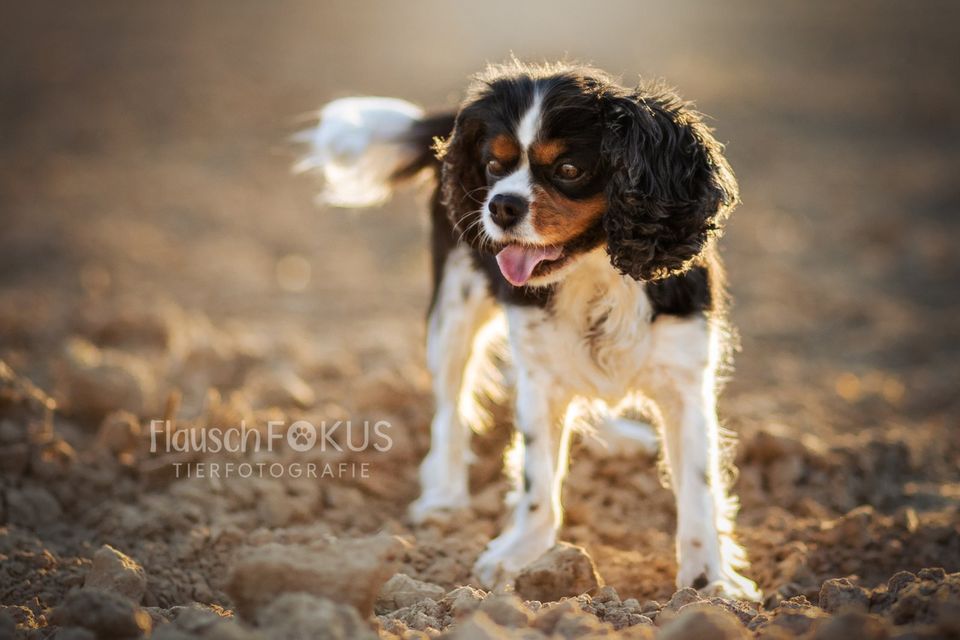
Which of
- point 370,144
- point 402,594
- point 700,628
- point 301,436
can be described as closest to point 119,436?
point 301,436

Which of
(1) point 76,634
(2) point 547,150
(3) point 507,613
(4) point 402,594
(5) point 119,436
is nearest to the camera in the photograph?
(1) point 76,634

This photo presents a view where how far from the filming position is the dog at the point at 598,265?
3.21 m

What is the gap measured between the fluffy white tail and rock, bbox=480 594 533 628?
2.41 meters

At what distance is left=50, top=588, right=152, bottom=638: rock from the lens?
7.88 ft

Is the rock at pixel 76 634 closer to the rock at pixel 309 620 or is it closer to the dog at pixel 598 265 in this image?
the rock at pixel 309 620

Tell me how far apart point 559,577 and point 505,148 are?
1460 mm

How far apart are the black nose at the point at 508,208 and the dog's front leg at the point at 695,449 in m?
0.64

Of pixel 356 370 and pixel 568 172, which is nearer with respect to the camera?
pixel 568 172

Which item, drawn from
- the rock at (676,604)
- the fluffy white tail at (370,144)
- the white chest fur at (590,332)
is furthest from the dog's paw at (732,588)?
the fluffy white tail at (370,144)

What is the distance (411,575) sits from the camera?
11.5 ft

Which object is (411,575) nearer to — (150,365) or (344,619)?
(344,619)

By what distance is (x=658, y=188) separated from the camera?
10.5ft

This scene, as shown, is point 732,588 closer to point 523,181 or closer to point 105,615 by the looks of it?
point 523,181

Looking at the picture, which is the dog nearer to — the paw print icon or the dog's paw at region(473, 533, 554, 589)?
the dog's paw at region(473, 533, 554, 589)
